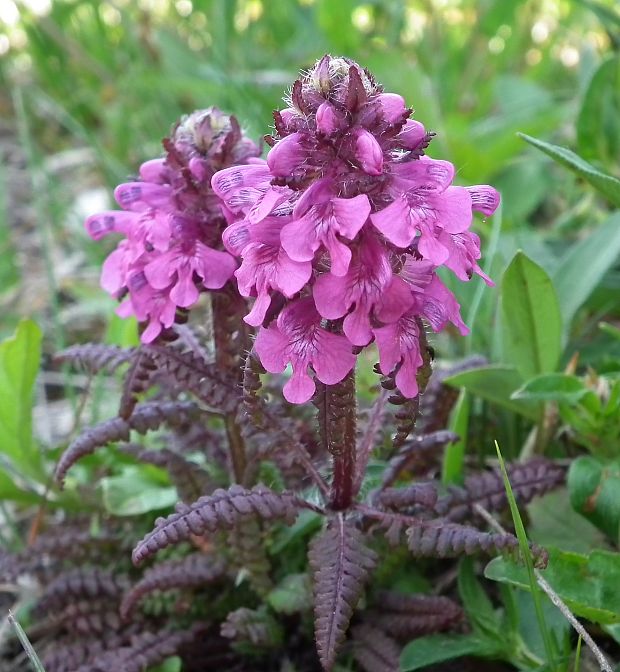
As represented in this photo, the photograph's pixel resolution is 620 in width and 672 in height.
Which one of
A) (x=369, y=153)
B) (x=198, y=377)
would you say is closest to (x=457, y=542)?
(x=198, y=377)

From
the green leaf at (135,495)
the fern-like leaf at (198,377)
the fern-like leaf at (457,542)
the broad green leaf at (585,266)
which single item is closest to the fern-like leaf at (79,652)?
the green leaf at (135,495)

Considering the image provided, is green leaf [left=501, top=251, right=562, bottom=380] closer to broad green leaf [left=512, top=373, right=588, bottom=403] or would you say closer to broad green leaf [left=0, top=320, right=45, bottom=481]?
broad green leaf [left=512, top=373, right=588, bottom=403]

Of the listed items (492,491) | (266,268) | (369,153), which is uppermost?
(369,153)

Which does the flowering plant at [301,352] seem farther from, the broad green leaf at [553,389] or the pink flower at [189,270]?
the broad green leaf at [553,389]

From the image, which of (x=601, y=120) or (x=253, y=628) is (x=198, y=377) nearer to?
(x=253, y=628)

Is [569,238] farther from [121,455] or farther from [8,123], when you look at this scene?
[8,123]

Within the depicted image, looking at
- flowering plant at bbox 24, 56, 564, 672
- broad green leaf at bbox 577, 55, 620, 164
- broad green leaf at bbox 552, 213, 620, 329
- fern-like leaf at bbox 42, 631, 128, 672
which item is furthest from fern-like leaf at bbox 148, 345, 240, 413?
broad green leaf at bbox 577, 55, 620, 164
